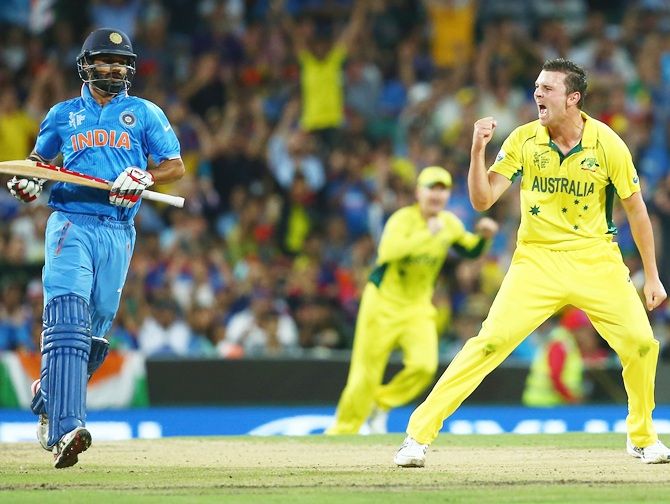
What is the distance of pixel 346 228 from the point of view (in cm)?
1694

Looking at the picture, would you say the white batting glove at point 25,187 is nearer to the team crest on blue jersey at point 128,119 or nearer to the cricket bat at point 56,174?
the cricket bat at point 56,174

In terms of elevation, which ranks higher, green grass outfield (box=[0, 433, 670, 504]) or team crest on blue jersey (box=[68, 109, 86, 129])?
team crest on blue jersey (box=[68, 109, 86, 129])

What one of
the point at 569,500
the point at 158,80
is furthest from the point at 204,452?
the point at 158,80

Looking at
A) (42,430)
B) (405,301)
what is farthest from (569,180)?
(405,301)

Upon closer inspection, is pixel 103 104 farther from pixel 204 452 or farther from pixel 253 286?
pixel 253 286

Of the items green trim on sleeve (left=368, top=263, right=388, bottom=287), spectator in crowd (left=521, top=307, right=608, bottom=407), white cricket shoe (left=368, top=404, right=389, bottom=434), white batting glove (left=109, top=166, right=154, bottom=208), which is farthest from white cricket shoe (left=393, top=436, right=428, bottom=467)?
spectator in crowd (left=521, top=307, right=608, bottom=407)

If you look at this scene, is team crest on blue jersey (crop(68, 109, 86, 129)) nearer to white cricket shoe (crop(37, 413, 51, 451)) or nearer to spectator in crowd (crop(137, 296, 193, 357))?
white cricket shoe (crop(37, 413, 51, 451))

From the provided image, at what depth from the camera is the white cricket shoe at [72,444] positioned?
7090mm

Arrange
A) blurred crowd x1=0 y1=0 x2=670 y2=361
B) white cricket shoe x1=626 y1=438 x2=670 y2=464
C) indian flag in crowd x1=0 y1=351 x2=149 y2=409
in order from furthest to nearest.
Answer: blurred crowd x1=0 y1=0 x2=670 y2=361
indian flag in crowd x1=0 y1=351 x2=149 y2=409
white cricket shoe x1=626 y1=438 x2=670 y2=464

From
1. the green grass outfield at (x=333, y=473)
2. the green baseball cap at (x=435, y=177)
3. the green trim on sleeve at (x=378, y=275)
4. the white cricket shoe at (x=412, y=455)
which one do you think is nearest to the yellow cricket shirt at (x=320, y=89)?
the green trim on sleeve at (x=378, y=275)

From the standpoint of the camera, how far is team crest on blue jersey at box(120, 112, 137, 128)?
25.7 feet

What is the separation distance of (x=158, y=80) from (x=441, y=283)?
4995mm

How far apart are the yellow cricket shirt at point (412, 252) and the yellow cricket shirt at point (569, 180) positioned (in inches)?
174

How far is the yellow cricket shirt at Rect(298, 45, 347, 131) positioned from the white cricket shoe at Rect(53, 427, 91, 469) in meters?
11.1
